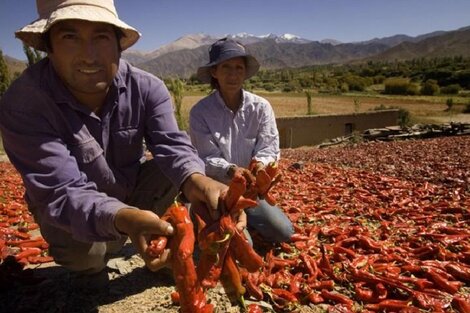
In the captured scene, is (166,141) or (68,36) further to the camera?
(166,141)

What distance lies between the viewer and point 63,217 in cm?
246

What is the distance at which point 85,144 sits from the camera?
287 centimetres

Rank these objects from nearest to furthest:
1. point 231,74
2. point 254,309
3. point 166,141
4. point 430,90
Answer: point 254,309 < point 166,141 < point 231,74 < point 430,90

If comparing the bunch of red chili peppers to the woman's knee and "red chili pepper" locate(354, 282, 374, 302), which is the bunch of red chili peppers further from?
the woman's knee

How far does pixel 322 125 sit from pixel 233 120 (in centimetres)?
1455

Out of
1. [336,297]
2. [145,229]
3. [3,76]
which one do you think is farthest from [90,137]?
[3,76]

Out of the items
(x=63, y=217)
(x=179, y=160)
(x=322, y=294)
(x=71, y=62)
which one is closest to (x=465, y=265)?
(x=322, y=294)

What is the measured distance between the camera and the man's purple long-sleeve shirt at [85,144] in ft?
8.00

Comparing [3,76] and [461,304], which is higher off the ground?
[3,76]

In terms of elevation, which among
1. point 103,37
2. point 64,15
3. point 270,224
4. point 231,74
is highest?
point 64,15

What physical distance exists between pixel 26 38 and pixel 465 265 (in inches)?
165

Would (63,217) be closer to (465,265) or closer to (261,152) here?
(261,152)

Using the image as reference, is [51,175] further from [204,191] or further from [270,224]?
[270,224]

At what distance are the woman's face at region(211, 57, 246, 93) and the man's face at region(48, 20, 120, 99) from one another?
1.80m
